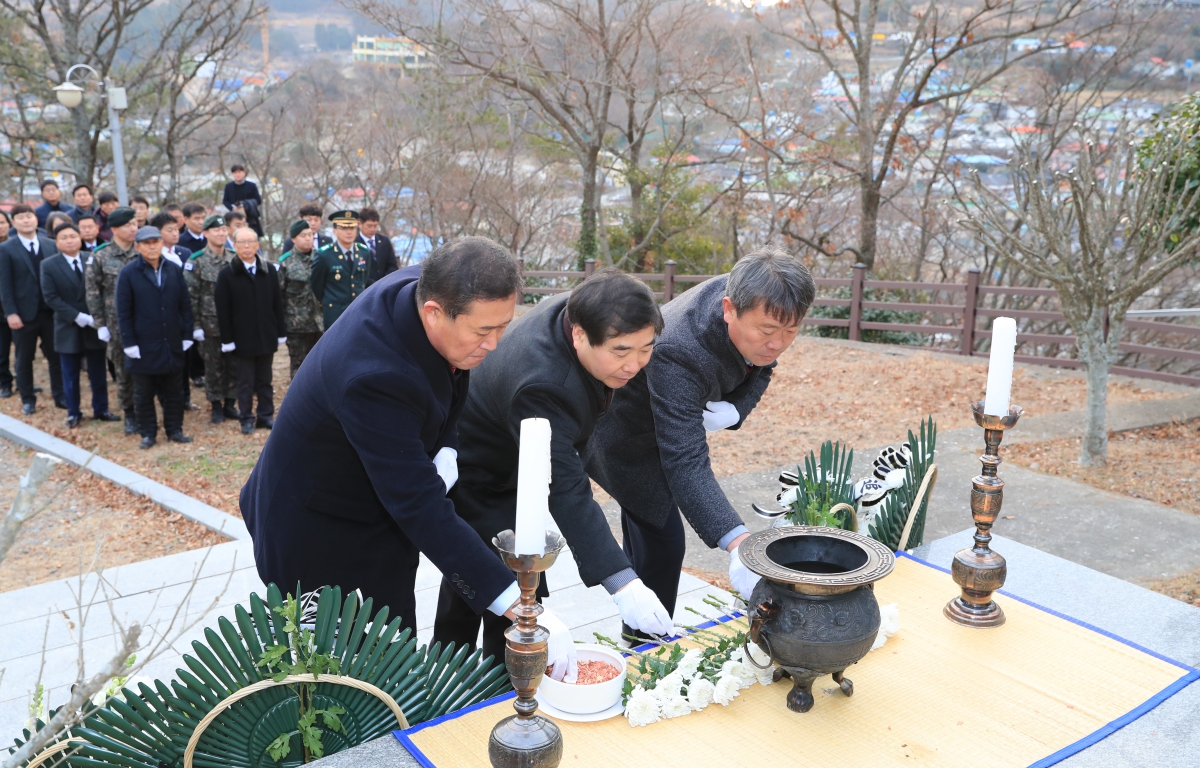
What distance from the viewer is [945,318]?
1460 cm

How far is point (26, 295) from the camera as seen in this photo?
8.25 m

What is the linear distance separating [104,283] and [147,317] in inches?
33.8

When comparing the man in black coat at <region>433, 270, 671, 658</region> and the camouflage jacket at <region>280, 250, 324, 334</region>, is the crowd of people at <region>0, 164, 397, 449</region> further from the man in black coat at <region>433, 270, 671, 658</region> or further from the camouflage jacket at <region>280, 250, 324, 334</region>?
the man in black coat at <region>433, 270, 671, 658</region>

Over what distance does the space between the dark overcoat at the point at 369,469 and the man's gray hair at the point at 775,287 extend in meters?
0.83

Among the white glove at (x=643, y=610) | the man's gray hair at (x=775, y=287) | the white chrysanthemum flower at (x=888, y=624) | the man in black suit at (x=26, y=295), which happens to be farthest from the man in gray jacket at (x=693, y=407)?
the man in black suit at (x=26, y=295)

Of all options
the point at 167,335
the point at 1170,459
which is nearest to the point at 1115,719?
the point at 1170,459

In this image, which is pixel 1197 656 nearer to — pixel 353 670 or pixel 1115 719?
pixel 1115 719

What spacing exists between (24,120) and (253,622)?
15.2 m

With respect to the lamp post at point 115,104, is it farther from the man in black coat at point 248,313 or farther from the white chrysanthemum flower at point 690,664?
the white chrysanthemum flower at point 690,664

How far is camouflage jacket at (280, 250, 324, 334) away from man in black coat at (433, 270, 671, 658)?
598 cm

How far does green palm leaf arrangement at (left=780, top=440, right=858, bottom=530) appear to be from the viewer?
281 centimetres

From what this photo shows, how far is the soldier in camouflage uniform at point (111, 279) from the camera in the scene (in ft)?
25.0

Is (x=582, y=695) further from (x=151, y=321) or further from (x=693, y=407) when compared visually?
(x=151, y=321)

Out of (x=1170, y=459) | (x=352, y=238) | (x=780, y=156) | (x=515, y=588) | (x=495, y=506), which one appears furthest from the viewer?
(x=780, y=156)
